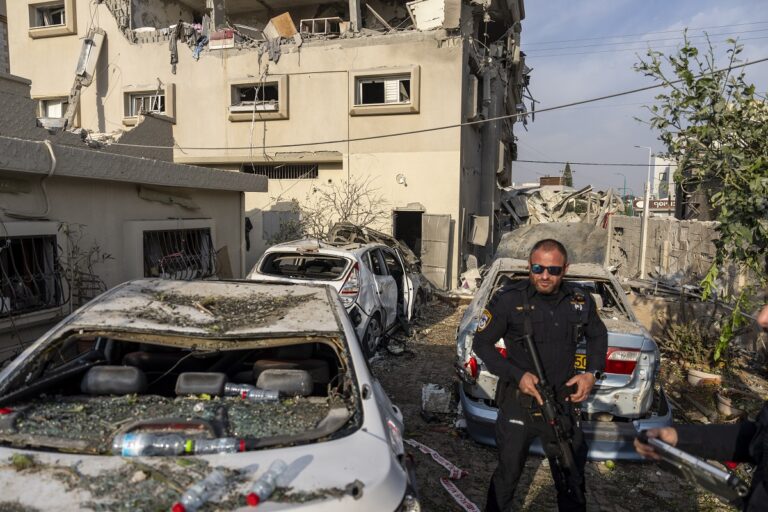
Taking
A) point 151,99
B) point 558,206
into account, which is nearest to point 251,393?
point 151,99

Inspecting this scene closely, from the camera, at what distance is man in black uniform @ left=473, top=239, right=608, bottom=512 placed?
2.79 meters

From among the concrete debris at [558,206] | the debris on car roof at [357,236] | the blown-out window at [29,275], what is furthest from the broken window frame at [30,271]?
the concrete debris at [558,206]

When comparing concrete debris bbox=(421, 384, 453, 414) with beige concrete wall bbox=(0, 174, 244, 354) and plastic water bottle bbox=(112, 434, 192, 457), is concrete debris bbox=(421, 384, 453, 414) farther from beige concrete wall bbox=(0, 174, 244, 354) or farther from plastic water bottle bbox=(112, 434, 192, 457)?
beige concrete wall bbox=(0, 174, 244, 354)

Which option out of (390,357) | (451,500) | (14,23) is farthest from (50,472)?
(14,23)

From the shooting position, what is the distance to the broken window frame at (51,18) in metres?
14.7

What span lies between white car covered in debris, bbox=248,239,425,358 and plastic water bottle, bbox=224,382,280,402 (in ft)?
11.0

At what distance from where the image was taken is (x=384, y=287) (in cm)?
755

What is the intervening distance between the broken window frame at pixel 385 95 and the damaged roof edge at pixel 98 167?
6.06 meters

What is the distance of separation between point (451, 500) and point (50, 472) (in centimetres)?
249

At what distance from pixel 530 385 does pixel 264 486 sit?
1.47 m

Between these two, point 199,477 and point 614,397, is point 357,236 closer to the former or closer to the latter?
point 614,397

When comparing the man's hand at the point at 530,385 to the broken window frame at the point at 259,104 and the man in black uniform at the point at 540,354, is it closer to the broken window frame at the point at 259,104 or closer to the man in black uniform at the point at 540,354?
the man in black uniform at the point at 540,354

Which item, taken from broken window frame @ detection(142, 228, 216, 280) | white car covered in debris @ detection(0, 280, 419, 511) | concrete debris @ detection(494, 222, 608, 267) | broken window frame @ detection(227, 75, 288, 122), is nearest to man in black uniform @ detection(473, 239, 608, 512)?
white car covered in debris @ detection(0, 280, 419, 511)

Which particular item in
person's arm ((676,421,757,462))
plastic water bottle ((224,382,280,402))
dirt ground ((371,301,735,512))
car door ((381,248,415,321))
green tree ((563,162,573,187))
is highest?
green tree ((563,162,573,187))
